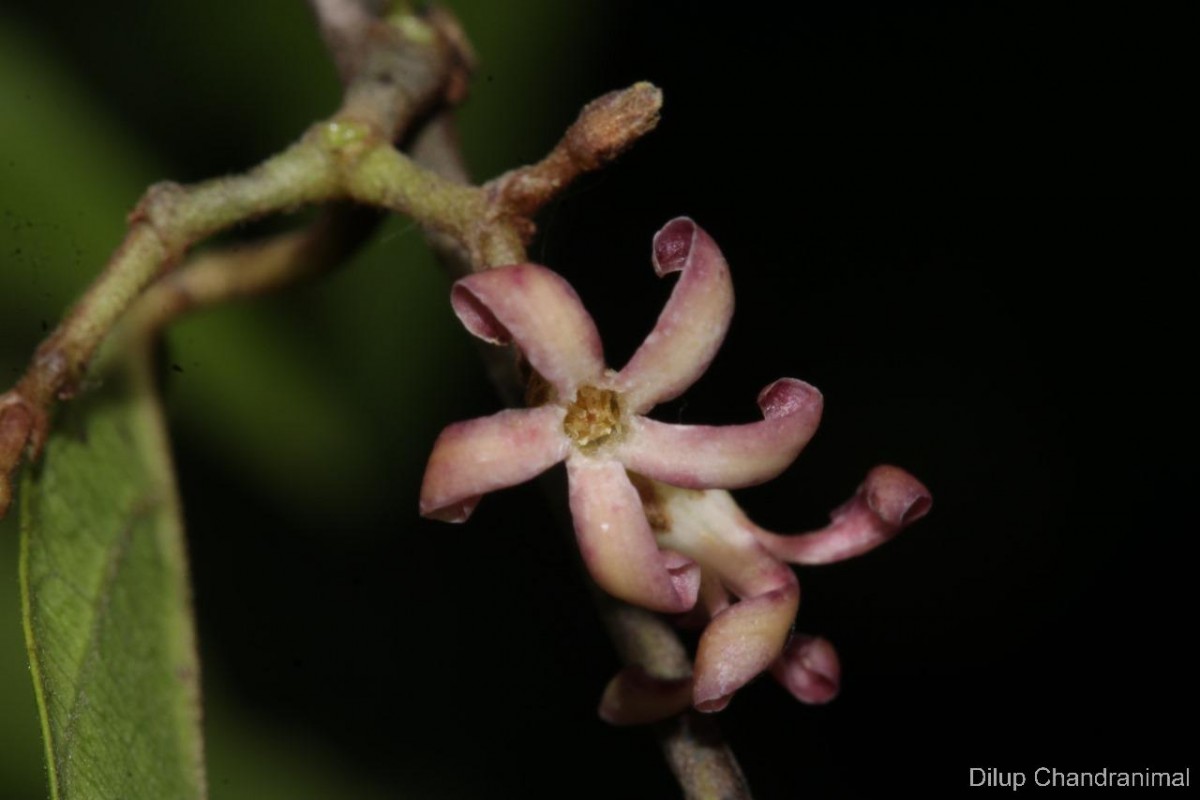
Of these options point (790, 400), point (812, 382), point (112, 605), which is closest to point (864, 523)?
point (790, 400)

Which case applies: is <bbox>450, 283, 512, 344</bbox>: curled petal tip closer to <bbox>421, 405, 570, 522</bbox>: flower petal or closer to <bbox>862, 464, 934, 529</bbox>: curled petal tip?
<bbox>421, 405, 570, 522</bbox>: flower petal

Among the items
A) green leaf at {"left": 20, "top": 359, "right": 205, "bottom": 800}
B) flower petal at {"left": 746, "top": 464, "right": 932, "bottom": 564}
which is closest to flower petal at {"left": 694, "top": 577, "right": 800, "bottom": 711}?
flower petal at {"left": 746, "top": 464, "right": 932, "bottom": 564}

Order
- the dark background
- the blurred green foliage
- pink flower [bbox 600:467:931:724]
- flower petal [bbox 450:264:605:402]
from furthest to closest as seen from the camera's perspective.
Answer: the dark background
the blurred green foliage
pink flower [bbox 600:467:931:724]
flower petal [bbox 450:264:605:402]

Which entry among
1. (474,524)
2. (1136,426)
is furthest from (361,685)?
(1136,426)

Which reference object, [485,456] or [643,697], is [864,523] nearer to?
[643,697]

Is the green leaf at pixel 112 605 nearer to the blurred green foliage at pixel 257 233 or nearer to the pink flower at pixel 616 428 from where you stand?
the blurred green foliage at pixel 257 233
